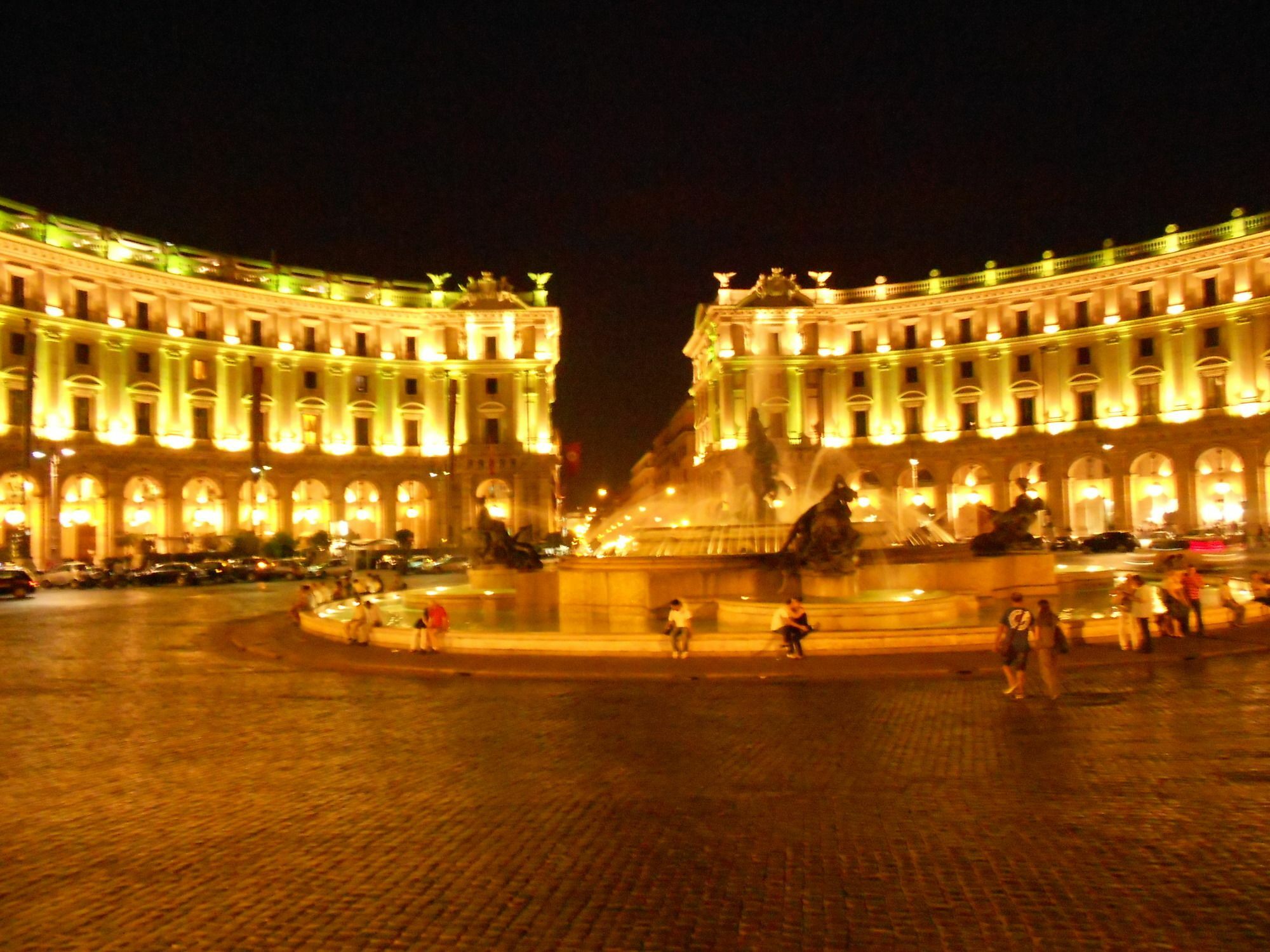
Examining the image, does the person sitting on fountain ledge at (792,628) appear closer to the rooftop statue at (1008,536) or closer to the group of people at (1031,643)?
the group of people at (1031,643)

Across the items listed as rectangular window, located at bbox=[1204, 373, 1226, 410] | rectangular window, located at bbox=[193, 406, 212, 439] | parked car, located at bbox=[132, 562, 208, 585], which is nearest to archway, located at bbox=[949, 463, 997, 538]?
rectangular window, located at bbox=[1204, 373, 1226, 410]

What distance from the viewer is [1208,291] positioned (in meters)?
63.2

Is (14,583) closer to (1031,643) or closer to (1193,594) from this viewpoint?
(1031,643)

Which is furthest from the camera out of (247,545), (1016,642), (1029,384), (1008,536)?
(1029,384)

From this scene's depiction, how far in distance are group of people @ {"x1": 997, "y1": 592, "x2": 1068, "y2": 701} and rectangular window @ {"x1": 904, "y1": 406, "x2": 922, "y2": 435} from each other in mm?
63069

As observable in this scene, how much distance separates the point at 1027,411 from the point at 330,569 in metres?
46.4

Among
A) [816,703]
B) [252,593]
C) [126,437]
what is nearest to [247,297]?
[126,437]

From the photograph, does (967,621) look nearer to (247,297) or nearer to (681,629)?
(681,629)

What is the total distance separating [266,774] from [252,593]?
32.9m

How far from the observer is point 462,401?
75750 mm

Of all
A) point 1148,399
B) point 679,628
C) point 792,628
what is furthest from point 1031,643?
point 1148,399

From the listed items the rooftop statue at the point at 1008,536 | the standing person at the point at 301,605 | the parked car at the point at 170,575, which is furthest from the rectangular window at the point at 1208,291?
the parked car at the point at 170,575

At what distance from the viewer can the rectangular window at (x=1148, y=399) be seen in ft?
213

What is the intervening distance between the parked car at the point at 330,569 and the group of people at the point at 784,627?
1385 inches
